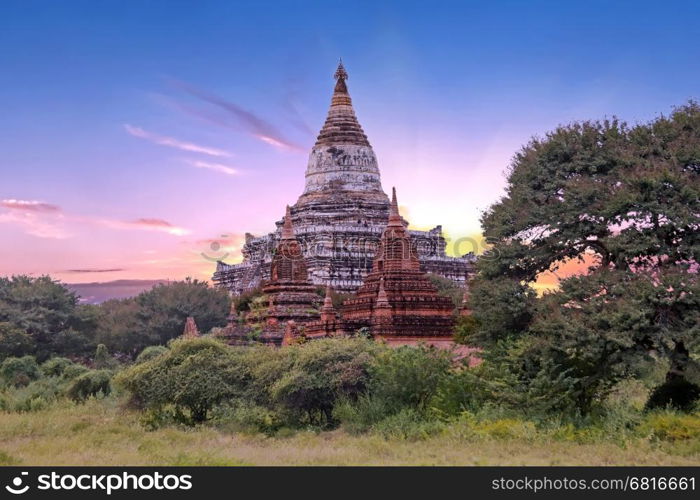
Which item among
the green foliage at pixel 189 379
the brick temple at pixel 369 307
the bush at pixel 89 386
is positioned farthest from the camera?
the brick temple at pixel 369 307

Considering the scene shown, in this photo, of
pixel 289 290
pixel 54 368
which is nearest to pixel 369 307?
pixel 289 290

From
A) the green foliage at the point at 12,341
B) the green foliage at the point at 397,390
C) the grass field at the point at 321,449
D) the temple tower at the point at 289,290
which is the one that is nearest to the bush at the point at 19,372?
the temple tower at the point at 289,290

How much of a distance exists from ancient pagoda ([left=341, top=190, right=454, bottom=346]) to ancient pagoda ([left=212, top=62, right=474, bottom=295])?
64.9 ft

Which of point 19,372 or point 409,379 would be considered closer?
point 409,379

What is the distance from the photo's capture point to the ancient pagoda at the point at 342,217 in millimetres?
61406

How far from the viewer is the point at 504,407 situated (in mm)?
21375

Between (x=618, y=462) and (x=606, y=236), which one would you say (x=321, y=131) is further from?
(x=618, y=462)

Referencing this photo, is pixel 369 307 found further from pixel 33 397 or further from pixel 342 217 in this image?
pixel 342 217

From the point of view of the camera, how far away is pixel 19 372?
39.6 m

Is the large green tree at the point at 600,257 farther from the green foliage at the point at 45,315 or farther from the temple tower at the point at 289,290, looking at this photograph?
the green foliage at the point at 45,315

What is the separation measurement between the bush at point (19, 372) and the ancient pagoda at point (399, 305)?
12.1 m

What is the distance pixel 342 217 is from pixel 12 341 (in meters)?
21.0
